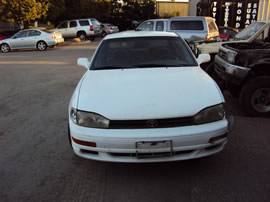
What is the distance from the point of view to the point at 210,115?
9.56 feet

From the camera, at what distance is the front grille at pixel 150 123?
278 centimetres

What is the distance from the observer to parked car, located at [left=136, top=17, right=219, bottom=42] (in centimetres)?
1230

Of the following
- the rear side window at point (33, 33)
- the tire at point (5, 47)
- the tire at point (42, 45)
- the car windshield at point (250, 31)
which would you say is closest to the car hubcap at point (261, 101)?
the car windshield at point (250, 31)

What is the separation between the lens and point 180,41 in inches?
177

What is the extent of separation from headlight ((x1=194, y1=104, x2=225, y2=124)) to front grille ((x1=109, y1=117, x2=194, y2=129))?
0.10 m

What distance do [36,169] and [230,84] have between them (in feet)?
12.1

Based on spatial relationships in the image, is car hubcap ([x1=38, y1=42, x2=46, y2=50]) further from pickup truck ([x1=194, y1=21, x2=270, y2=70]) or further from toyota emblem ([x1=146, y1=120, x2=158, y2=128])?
toyota emblem ([x1=146, y1=120, x2=158, y2=128])

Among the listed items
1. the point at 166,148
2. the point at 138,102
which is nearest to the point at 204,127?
the point at 166,148

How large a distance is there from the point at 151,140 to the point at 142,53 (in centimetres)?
193

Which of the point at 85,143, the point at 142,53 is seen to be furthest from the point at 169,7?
the point at 85,143

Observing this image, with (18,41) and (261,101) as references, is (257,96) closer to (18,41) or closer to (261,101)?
(261,101)

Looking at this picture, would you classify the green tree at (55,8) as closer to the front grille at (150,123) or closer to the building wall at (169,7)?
the front grille at (150,123)

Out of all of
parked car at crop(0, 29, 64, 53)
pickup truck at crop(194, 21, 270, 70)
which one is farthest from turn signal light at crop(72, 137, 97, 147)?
parked car at crop(0, 29, 64, 53)

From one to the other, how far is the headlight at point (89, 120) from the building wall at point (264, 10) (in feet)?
81.5
